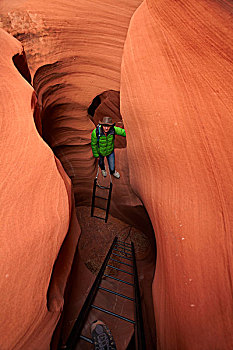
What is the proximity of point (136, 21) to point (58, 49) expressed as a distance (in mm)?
1391

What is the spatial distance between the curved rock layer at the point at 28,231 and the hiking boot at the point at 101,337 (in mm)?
672

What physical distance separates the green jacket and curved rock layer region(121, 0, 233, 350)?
1069 mm

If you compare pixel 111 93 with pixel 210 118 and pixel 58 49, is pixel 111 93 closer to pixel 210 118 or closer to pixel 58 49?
pixel 58 49

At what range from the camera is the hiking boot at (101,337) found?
144 cm

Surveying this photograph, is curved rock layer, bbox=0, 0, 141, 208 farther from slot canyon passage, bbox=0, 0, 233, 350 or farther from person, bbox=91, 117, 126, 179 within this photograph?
slot canyon passage, bbox=0, 0, 233, 350

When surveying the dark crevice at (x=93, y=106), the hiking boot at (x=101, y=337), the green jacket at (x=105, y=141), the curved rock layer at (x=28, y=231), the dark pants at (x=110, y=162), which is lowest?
the hiking boot at (x=101, y=337)

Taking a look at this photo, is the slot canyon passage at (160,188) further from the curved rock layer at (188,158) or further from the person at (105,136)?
the person at (105,136)

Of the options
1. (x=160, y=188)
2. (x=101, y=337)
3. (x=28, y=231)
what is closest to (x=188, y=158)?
(x=160, y=188)

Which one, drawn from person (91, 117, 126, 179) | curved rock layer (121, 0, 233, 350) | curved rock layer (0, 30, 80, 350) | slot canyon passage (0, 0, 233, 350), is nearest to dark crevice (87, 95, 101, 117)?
person (91, 117, 126, 179)

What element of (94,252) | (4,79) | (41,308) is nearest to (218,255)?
(41,308)

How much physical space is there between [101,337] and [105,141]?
205cm

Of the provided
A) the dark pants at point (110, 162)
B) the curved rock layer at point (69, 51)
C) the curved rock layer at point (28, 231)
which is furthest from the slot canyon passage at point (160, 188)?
the dark pants at point (110, 162)

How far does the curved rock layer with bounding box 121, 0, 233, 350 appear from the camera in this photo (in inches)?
37.4

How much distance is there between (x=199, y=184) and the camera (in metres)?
1.11
